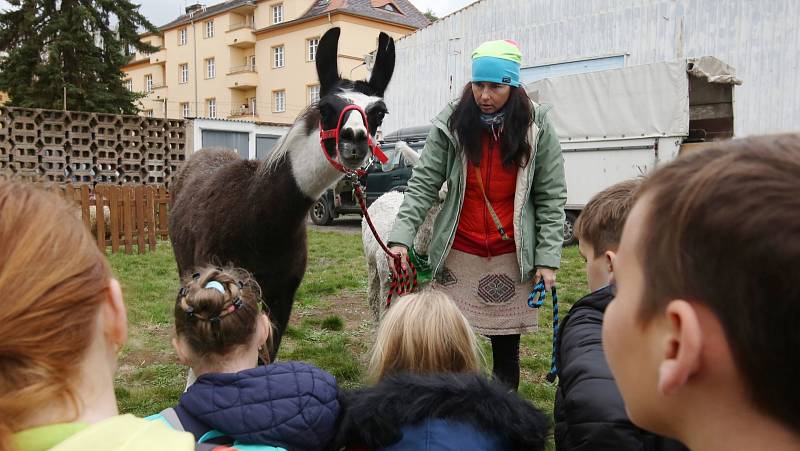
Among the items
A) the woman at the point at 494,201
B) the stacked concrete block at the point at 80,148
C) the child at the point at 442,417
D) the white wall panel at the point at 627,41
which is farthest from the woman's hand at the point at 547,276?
the stacked concrete block at the point at 80,148

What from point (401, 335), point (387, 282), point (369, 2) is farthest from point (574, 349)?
point (369, 2)

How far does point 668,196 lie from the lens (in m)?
0.79

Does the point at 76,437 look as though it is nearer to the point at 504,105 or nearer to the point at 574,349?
the point at 574,349

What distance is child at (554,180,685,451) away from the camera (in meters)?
1.36

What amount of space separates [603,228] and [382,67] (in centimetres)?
206

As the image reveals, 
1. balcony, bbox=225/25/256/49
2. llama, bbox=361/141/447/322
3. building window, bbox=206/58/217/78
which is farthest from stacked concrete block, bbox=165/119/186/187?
building window, bbox=206/58/217/78

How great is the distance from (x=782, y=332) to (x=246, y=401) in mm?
1395

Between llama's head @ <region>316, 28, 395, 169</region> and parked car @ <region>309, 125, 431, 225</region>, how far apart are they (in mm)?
8371

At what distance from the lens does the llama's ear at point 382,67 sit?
366cm

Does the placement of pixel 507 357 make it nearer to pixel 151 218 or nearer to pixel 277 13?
pixel 151 218

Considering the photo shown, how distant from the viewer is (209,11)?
4572 cm

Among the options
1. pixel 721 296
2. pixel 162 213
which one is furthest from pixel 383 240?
pixel 162 213

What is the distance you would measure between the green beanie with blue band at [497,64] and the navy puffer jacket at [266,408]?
64.1 inches

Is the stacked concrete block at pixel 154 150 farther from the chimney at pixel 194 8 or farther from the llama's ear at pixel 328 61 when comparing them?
the chimney at pixel 194 8
